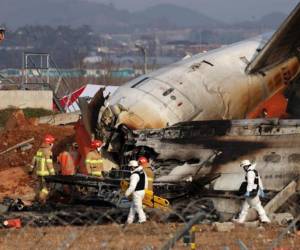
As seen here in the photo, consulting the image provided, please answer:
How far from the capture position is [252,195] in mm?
22484

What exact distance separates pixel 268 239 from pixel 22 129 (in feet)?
72.3

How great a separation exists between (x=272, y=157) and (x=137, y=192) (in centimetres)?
434

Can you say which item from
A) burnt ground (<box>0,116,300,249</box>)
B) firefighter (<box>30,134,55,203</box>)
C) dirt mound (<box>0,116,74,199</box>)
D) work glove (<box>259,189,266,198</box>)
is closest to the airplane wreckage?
work glove (<box>259,189,266,198</box>)

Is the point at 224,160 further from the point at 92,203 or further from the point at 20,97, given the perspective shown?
the point at 20,97

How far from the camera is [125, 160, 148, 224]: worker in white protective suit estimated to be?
73.6 ft

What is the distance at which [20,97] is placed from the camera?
5409 cm

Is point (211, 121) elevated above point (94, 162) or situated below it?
above

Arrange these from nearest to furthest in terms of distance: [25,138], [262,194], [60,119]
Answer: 1. [262,194]
2. [25,138]
3. [60,119]

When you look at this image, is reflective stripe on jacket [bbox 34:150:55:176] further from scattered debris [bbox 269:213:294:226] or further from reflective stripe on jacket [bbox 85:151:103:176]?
scattered debris [bbox 269:213:294:226]

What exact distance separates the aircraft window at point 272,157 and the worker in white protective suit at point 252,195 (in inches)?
87.8

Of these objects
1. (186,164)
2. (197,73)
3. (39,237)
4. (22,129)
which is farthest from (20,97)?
(39,237)

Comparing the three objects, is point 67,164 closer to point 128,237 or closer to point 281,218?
point 281,218

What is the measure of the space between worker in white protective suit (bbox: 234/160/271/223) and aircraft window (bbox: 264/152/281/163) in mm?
2230

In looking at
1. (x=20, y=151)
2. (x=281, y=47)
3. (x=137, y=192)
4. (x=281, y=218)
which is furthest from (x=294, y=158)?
(x=20, y=151)
